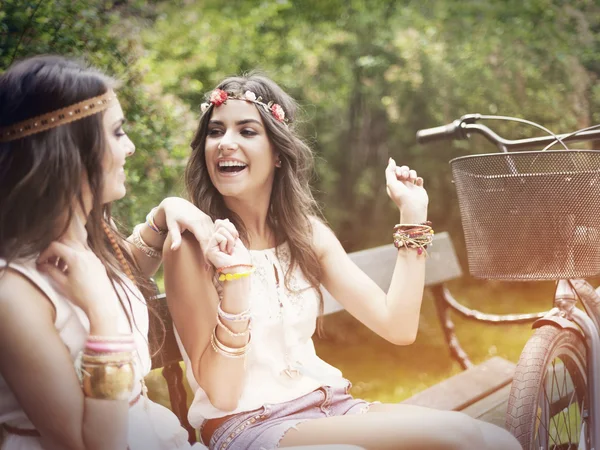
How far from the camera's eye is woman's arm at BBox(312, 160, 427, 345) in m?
1.61

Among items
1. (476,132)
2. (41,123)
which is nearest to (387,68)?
(476,132)

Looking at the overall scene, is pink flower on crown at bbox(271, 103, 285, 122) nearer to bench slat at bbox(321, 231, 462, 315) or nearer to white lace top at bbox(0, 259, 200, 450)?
white lace top at bbox(0, 259, 200, 450)

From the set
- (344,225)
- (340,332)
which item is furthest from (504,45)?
(340,332)

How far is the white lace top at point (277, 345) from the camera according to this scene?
1457 millimetres

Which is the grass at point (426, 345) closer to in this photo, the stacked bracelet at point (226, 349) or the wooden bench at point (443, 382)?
the wooden bench at point (443, 382)

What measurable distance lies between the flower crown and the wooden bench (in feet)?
1.93

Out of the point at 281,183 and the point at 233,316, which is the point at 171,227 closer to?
the point at 233,316

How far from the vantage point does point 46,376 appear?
1014 millimetres

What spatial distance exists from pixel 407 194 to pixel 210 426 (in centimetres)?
75

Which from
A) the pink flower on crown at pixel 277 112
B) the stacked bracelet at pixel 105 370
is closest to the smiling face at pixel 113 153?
the stacked bracelet at pixel 105 370

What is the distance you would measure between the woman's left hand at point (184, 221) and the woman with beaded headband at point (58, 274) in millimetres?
206

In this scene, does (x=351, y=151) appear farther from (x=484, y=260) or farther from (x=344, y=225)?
(x=484, y=260)

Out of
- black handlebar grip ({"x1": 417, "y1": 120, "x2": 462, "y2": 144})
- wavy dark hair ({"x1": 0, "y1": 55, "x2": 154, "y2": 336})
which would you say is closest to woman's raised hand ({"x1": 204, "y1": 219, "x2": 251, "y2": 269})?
wavy dark hair ({"x1": 0, "y1": 55, "x2": 154, "y2": 336})

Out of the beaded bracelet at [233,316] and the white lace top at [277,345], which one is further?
the white lace top at [277,345]
